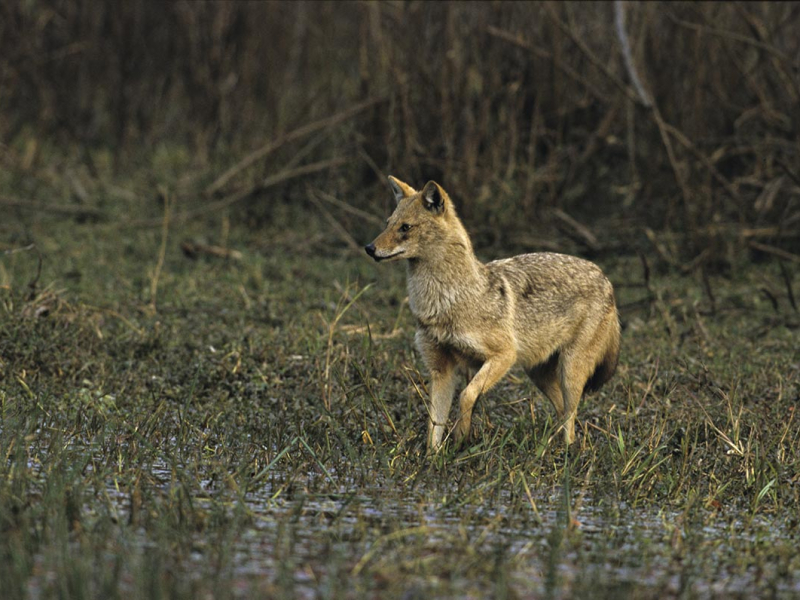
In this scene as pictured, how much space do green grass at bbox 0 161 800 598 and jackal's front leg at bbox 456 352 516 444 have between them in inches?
4.9

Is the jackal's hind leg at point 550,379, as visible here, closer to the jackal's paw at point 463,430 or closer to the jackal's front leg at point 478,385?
the jackal's front leg at point 478,385

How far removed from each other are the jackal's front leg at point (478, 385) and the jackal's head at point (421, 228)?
2.17ft

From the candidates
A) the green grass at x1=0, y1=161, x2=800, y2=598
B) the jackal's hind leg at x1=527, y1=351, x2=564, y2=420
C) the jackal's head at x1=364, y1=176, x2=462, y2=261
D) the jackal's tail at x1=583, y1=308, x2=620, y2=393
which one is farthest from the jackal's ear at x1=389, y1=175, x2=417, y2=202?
the jackal's tail at x1=583, y1=308, x2=620, y2=393

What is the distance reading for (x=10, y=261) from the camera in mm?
10773

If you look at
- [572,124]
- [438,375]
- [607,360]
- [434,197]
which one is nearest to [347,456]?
[438,375]

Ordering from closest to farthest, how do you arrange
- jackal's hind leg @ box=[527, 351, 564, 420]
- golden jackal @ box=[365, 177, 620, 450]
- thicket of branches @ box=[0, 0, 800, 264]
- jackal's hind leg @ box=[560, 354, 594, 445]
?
1. golden jackal @ box=[365, 177, 620, 450]
2. jackal's hind leg @ box=[560, 354, 594, 445]
3. jackal's hind leg @ box=[527, 351, 564, 420]
4. thicket of branches @ box=[0, 0, 800, 264]

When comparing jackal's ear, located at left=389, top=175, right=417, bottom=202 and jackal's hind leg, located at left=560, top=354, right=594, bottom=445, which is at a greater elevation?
jackal's ear, located at left=389, top=175, right=417, bottom=202

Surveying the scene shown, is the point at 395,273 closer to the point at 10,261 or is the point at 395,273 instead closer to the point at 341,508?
the point at 10,261

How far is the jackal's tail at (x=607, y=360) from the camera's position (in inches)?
291

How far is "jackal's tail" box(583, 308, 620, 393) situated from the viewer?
7.39 metres

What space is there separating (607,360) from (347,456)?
6.13ft

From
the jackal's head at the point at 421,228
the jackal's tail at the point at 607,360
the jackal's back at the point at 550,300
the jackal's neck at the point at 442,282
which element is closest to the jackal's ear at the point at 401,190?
the jackal's head at the point at 421,228

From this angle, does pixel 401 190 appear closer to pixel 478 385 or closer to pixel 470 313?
pixel 470 313

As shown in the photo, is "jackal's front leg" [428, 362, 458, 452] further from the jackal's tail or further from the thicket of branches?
the thicket of branches
